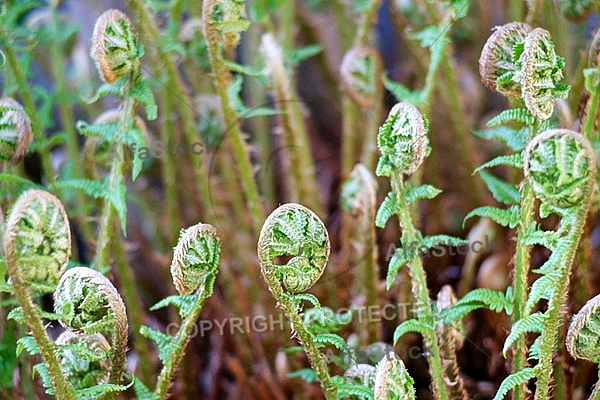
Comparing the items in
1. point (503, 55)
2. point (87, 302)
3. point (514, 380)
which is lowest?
point (514, 380)

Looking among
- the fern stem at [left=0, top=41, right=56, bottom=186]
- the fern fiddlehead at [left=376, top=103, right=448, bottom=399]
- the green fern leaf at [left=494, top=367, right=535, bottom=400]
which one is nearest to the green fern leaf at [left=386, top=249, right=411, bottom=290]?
the fern fiddlehead at [left=376, top=103, right=448, bottom=399]

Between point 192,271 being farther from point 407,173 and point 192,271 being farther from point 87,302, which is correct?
point 407,173

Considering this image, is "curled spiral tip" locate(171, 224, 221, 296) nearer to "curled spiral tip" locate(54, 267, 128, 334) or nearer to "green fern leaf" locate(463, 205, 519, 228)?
"curled spiral tip" locate(54, 267, 128, 334)

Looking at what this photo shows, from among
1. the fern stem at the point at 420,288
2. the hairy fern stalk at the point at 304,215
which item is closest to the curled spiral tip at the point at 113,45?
the hairy fern stalk at the point at 304,215

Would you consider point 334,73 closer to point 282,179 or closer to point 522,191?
point 282,179

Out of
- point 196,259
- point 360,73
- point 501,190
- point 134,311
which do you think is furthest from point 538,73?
point 134,311

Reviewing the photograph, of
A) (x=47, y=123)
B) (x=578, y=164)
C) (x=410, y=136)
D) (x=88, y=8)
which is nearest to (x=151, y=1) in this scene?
(x=47, y=123)
